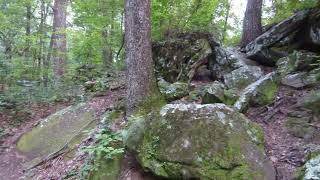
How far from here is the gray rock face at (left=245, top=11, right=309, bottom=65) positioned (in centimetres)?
828

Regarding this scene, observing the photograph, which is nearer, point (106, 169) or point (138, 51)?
point (106, 169)

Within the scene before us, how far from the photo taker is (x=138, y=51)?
22.4 feet

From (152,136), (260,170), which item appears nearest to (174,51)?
(152,136)

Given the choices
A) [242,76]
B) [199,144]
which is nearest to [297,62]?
[242,76]

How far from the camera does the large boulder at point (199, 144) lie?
4.57 metres

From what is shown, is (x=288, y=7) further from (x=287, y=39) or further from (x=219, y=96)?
(x=219, y=96)

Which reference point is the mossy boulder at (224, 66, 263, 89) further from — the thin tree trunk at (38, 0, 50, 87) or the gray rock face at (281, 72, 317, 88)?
the thin tree trunk at (38, 0, 50, 87)

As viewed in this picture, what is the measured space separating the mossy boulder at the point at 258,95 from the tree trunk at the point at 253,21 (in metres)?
3.31

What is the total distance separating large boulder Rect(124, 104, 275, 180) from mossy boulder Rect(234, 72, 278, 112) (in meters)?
1.23

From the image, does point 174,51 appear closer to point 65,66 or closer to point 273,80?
point 273,80

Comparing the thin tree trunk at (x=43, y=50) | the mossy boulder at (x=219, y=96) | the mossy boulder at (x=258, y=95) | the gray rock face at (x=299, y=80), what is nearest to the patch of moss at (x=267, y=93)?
the mossy boulder at (x=258, y=95)

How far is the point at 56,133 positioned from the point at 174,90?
2.84 meters

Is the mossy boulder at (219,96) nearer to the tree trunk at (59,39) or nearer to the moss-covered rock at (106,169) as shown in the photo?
the moss-covered rock at (106,169)

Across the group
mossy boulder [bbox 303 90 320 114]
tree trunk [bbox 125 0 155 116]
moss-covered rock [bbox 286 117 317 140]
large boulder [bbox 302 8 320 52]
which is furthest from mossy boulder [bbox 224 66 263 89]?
tree trunk [bbox 125 0 155 116]
